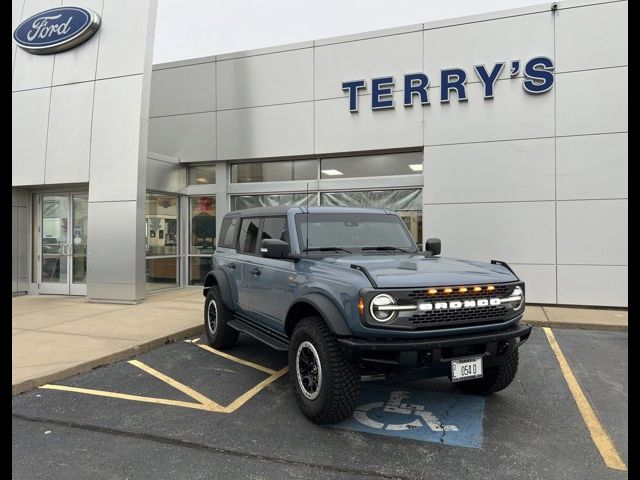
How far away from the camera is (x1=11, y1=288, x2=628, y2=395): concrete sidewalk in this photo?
18.2 feet

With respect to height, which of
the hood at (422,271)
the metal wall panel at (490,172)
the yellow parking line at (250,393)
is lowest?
the yellow parking line at (250,393)

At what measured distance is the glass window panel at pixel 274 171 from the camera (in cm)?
1183

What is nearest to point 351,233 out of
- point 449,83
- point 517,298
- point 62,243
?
point 517,298

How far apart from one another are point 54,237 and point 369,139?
27.7ft

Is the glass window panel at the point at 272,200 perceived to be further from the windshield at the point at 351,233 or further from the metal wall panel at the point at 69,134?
the windshield at the point at 351,233

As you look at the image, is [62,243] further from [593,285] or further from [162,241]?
[593,285]

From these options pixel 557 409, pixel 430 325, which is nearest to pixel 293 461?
pixel 430 325

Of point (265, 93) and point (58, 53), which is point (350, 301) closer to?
point (265, 93)

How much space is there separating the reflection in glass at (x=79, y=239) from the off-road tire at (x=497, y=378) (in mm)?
10224

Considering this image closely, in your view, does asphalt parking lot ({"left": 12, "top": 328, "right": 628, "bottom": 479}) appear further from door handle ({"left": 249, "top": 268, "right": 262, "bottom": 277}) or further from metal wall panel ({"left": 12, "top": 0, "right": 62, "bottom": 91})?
metal wall panel ({"left": 12, "top": 0, "right": 62, "bottom": 91})

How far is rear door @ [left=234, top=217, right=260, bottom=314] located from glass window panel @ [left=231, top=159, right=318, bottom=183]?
583 centimetres

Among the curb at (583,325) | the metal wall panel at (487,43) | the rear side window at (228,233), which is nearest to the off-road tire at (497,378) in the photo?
the rear side window at (228,233)

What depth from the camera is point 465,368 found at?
362 cm

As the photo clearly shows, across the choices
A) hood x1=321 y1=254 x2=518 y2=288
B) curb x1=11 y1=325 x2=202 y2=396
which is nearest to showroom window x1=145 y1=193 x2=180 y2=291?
curb x1=11 y1=325 x2=202 y2=396
